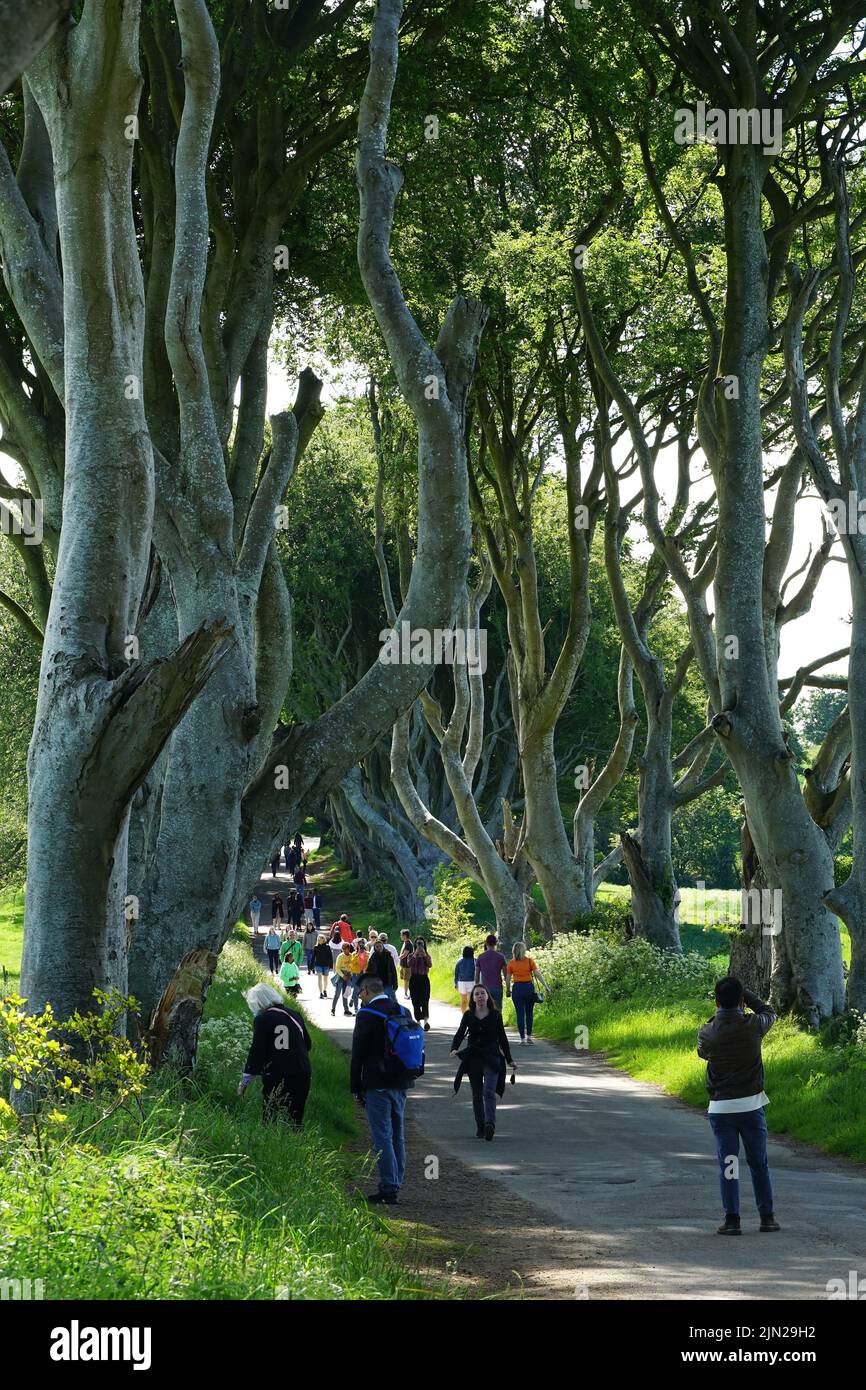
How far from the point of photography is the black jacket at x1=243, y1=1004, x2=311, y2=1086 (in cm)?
1091

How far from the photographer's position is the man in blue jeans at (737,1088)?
31.5 feet

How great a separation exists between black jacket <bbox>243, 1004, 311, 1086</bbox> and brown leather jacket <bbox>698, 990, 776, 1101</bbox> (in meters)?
3.08

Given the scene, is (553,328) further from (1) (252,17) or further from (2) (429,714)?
(1) (252,17)

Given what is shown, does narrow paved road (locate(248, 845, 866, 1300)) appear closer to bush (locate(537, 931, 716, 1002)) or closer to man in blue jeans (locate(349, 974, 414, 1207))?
man in blue jeans (locate(349, 974, 414, 1207))

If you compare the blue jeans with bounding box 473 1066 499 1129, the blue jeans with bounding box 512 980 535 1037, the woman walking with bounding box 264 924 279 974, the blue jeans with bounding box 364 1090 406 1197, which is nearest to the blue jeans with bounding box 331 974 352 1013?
the blue jeans with bounding box 512 980 535 1037

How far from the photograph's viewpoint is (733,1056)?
9.76 m

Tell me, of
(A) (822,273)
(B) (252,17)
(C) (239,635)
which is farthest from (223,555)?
(A) (822,273)

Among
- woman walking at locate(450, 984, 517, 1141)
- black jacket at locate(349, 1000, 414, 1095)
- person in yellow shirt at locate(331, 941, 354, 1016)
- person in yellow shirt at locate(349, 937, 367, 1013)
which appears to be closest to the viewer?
black jacket at locate(349, 1000, 414, 1095)

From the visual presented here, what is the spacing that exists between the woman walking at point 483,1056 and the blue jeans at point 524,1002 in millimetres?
8018

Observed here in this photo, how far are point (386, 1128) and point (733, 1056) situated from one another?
2687 mm

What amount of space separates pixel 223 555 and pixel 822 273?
9.28 metres

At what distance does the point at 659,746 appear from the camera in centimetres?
2447

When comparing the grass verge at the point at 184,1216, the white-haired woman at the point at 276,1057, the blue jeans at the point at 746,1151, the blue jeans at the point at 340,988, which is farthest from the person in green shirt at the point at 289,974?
the blue jeans at the point at 746,1151

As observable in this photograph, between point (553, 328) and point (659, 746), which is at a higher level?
point (553, 328)
